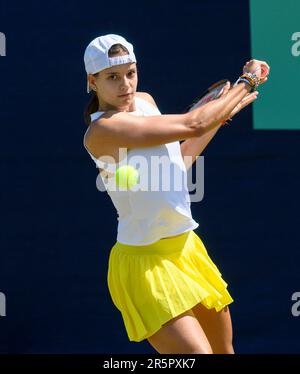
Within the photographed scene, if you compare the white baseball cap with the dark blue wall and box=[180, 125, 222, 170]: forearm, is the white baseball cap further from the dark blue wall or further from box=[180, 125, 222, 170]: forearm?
the dark blue wall

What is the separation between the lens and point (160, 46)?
4031mm

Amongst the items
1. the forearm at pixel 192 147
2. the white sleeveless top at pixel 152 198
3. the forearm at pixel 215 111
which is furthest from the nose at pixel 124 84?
the forearm at pixel 192 147

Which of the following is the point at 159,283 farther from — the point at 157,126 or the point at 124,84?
the point at 124,84

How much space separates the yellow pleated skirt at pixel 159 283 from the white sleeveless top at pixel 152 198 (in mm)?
38

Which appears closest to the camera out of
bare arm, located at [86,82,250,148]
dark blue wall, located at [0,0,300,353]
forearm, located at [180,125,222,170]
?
bare arm, located at [86,82,250,148]

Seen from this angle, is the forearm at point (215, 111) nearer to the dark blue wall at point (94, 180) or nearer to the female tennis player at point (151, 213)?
the female tennis player at point (151, 213)

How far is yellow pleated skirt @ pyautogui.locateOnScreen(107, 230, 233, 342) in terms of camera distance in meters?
2.86

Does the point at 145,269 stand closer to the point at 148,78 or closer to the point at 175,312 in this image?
the point at 175,312

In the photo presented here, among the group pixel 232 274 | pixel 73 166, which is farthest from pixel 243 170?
pixel 73 166

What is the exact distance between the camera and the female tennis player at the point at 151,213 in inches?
111

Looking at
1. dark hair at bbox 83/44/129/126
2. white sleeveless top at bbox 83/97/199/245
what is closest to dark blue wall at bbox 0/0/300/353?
dark hair at bbox 83/44/129/126

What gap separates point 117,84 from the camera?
9.46 ft

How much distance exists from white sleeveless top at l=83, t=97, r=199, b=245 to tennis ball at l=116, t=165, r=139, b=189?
0.04 feet
